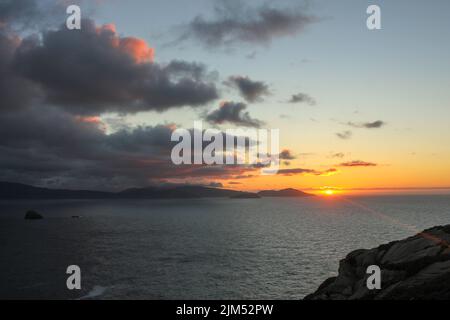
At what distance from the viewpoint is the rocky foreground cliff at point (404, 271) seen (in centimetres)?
2283

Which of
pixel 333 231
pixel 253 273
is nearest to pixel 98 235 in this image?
pixel 253 273

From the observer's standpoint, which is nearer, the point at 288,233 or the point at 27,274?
the point at 27,274

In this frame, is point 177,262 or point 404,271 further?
point 177,262

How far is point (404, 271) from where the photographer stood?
2700 cm

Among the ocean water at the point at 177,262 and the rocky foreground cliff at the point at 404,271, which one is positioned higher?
the rocky foreground cliff at the point at 404,271

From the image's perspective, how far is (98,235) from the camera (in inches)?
5797

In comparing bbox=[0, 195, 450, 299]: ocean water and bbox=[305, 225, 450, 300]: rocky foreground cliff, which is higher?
bbox=[305, 225, 450, 300]: rocky foreground cliff

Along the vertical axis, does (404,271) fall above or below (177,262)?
above

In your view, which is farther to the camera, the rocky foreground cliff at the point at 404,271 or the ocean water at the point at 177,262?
the ocean water at the point at 177,262

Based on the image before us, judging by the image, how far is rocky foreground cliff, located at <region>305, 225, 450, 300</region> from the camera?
22830mm

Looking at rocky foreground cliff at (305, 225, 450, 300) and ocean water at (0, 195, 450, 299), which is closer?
rocky foreground cliff at (305, 225, 450, 300)
